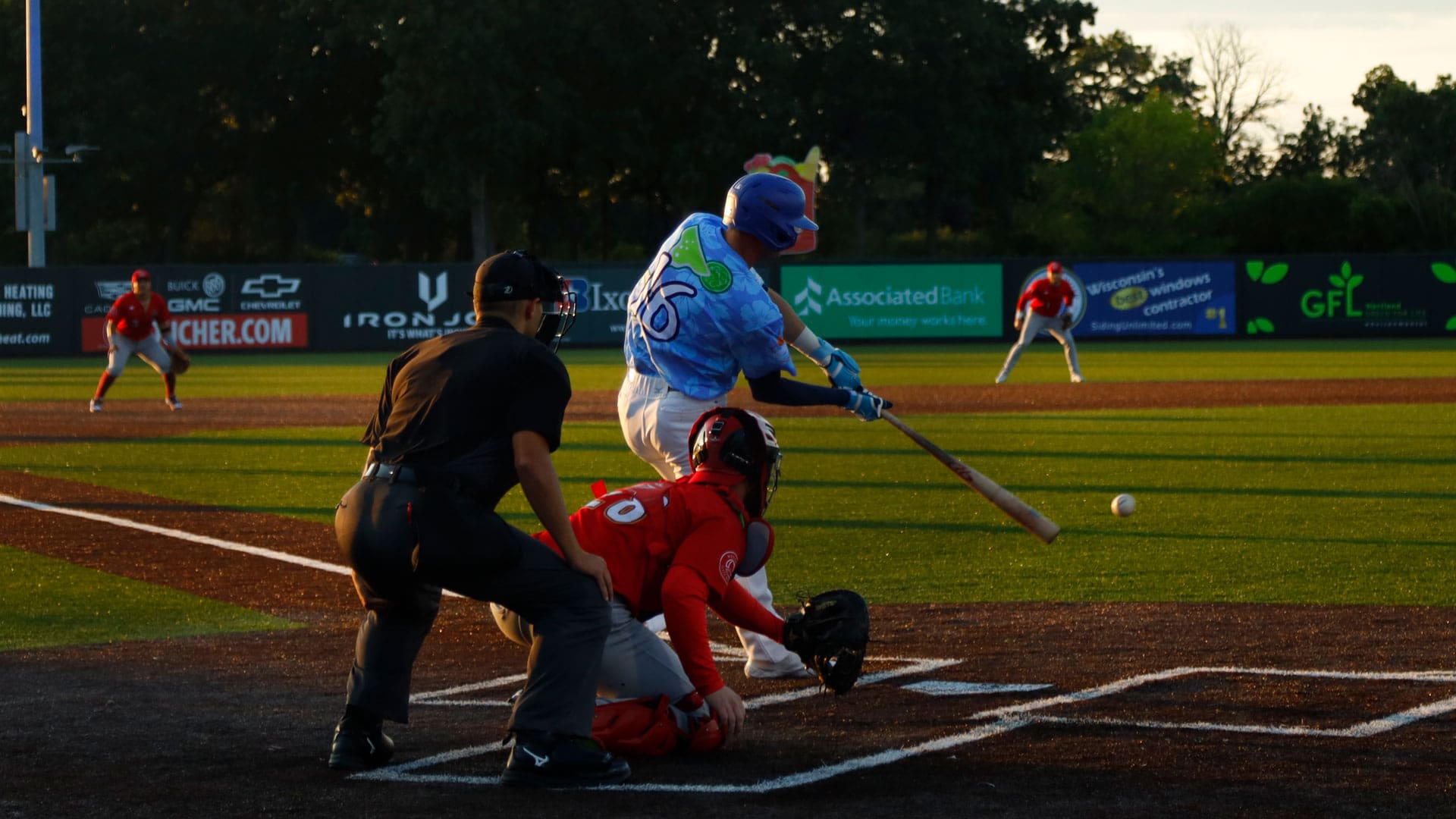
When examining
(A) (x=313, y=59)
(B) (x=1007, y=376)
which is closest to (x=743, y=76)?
(A) (x=313, y=59)

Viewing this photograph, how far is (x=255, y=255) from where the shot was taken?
71.4 m

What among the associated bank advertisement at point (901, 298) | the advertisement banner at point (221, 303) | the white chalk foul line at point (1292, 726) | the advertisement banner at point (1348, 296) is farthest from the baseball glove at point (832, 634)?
the advertisement banner at point (1348, 296)

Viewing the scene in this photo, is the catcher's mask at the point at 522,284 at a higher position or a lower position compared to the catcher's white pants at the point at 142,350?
higher

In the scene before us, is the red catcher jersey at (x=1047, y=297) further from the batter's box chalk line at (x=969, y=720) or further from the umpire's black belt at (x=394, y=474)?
the umpire's black belt at (x=394, y=474)

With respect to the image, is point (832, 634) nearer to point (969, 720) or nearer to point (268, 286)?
point (969, 720)

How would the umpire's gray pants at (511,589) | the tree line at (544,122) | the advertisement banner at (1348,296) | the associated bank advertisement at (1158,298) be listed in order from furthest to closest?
the tree line at (544,122), the associated bank advertisement at (1158,298), the advertisement banner at (1348,296), the umpire's gray pants at (511,589)

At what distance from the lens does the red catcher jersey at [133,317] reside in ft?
78.2

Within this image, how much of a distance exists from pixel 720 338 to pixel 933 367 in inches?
1054

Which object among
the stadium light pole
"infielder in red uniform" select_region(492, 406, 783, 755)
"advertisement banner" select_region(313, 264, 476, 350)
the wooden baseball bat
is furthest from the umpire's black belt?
the stadium light pole

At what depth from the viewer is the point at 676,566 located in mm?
5605

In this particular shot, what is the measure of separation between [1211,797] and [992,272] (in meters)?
38.5

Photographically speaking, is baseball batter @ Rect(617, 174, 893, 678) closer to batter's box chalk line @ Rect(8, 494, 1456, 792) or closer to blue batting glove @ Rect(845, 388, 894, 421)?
blue batting glove @ Rect(845, 388, 894, 421)

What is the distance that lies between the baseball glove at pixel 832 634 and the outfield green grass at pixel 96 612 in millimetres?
3474

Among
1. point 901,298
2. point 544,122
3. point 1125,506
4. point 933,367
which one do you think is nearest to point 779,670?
point 1125,506
